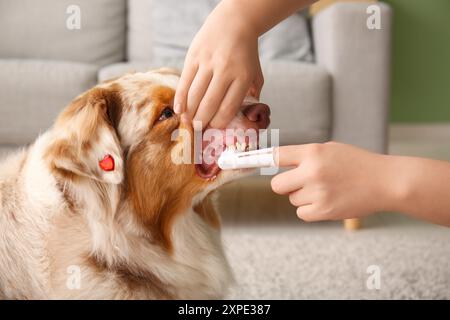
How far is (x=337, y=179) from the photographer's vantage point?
0.64 meters

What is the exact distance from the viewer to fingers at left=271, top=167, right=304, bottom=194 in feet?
2.13

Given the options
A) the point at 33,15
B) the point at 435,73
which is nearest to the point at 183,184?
the point at 33,15

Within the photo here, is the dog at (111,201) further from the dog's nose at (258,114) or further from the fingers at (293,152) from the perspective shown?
the fingers at (293,152)

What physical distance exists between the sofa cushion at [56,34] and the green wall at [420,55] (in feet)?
5.55

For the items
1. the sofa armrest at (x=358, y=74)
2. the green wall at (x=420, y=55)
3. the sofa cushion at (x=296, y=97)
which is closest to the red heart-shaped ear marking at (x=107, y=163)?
the sofa cushion at (x=296, y=97)

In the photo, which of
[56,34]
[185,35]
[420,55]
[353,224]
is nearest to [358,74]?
[353,224]

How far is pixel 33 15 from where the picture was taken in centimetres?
236

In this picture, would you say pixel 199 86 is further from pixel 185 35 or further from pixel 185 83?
pixel 185 35

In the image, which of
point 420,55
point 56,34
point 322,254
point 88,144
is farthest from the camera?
point 420,55

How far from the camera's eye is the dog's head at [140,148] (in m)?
0.86

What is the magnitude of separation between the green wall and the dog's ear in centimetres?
275

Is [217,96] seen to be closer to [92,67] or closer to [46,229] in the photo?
[46,229]

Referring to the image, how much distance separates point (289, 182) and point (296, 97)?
4.14 feet
